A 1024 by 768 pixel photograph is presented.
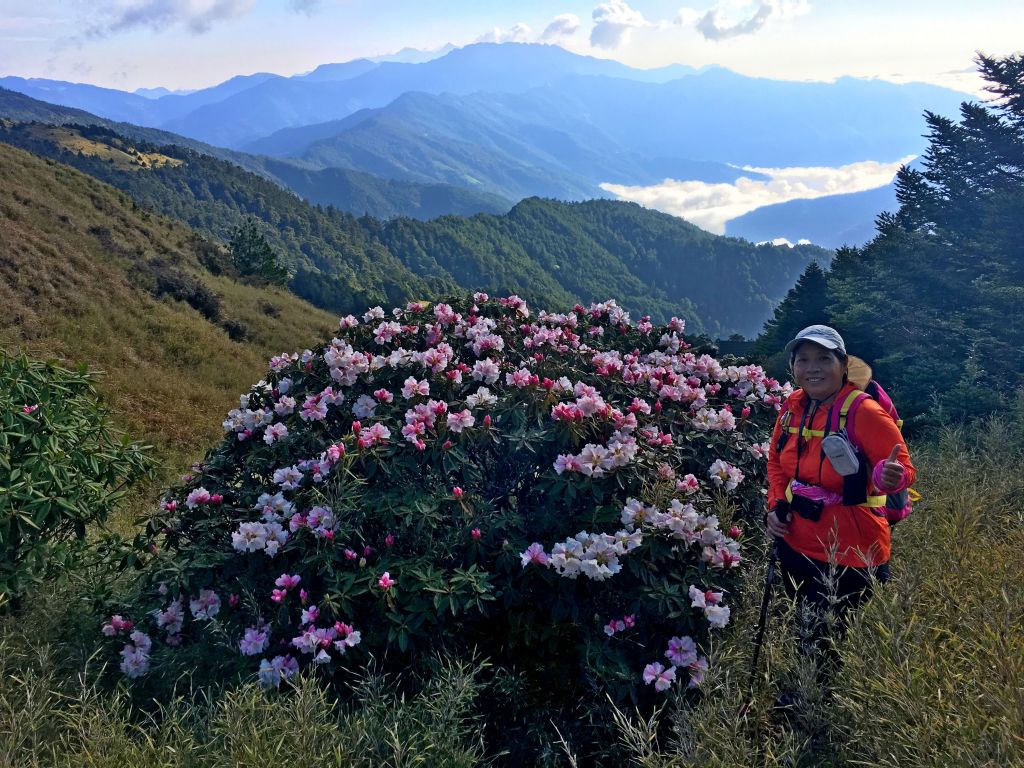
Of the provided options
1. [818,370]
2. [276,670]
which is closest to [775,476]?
[818,370]

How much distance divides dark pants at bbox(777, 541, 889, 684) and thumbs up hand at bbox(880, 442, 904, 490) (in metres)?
0.42

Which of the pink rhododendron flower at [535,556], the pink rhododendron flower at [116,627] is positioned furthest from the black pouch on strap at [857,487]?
the pink rhododendron flower at [116,627]

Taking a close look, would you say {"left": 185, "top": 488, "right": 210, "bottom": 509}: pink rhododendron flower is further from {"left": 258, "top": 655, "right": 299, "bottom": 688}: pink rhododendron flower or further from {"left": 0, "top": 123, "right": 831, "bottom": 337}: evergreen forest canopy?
{"left": 0, "top": 123, "right": 831, "bottom": 337}: evergreen forest canopy

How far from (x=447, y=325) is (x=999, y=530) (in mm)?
3780

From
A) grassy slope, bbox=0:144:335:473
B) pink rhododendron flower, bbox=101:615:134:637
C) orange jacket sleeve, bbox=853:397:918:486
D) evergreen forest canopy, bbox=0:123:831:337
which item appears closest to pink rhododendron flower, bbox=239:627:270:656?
pink rhododendron flower, bbox=101:615:134:637

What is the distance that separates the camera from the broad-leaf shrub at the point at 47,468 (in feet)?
11.1

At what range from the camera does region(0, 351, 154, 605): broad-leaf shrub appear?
11.1 feet

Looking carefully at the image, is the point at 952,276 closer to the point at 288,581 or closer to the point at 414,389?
the point at 414,389

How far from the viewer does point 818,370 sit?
114 inches

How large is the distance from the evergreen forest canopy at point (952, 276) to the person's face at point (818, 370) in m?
9.82

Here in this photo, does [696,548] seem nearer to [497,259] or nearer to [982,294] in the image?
[982,294]

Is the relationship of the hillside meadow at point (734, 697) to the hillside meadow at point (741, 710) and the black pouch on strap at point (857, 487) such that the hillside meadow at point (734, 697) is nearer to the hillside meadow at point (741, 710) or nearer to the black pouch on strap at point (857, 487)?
the hillside meadow at point (741, 710)

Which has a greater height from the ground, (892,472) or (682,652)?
(892,472)

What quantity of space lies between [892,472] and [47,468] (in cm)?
434
